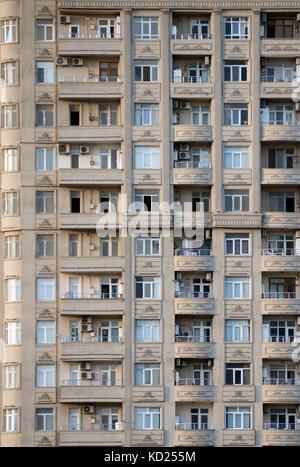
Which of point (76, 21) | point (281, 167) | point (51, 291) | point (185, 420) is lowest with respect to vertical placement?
point (185, 420)

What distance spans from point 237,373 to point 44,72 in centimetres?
1103

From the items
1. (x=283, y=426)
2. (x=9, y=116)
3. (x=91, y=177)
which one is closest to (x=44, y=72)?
(x=9, y=116)

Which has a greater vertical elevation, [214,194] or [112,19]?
[112,19]

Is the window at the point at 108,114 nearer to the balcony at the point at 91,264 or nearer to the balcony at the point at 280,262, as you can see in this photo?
the balcony at the point at 91,264

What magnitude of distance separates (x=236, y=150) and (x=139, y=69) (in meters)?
3.89

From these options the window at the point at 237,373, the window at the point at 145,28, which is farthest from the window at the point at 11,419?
the window at the point at 145,28

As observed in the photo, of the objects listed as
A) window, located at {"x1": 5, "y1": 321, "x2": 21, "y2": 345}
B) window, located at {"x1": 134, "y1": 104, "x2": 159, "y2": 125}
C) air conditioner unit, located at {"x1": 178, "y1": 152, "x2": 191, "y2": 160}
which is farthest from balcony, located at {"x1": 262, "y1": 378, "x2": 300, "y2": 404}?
window, located at {"x1": 134, "y1": 104, "x2": 159, "y2": 125}

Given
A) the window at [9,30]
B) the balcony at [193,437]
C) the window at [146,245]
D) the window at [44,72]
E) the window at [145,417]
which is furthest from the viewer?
the window at [9,30]

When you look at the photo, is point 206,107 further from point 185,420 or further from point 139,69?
point 185,420

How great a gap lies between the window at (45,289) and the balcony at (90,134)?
435 cm

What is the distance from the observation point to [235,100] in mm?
60469

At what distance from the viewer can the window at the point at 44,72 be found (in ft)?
199

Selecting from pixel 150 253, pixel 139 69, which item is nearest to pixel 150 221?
pixel 150 253

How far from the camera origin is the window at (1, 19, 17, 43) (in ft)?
200
